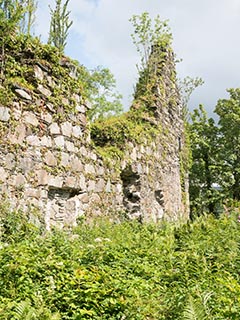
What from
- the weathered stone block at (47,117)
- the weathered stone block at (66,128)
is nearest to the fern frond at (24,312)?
the weathered stone block at (47,117)

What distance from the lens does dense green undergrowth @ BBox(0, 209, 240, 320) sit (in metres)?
3.00

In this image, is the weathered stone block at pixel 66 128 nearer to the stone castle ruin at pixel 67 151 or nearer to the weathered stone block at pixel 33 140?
the stone castle ruin at pixel 67 151

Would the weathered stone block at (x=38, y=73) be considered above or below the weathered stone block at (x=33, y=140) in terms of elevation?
above

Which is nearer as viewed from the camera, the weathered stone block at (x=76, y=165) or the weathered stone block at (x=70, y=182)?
the weathered stone block at (x=70, y=182)

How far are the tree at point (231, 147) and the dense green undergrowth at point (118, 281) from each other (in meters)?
21.5

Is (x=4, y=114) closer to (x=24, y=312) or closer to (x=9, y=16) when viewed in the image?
(x=9, y=16)

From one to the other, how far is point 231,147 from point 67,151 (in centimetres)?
2099

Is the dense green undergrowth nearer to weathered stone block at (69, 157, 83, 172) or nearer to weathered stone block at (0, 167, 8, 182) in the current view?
weathered stone block at (0, 167, 8, 182)

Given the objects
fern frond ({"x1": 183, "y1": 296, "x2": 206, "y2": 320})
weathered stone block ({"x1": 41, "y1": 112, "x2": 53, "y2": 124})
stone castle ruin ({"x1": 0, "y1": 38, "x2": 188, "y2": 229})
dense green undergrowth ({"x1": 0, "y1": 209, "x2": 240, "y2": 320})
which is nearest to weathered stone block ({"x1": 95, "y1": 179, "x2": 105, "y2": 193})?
stone castle ruin ({"x1": 0, "y1": 38, "x2": 188, "y2": 229})

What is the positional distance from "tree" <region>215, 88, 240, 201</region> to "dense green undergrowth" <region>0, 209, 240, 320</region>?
21.5 meters

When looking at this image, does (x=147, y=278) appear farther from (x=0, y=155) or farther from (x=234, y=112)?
(x=234, y=112)

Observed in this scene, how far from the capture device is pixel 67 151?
696 centimetres

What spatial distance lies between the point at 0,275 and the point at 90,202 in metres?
4.27

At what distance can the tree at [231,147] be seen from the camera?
1023 inches
